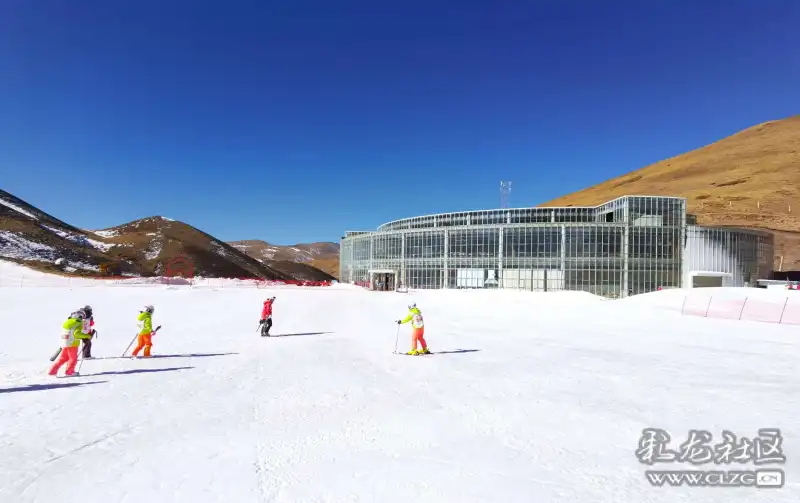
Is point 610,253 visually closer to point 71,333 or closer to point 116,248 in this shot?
point 71,333

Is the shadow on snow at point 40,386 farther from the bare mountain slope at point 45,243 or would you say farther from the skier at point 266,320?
the bare mountain slope at point 45,243

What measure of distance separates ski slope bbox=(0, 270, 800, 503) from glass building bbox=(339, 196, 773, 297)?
34.2 metres

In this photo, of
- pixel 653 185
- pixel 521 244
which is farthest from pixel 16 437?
pixel 653 185

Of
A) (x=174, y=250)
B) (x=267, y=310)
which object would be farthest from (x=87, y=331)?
(x=174, y=250)

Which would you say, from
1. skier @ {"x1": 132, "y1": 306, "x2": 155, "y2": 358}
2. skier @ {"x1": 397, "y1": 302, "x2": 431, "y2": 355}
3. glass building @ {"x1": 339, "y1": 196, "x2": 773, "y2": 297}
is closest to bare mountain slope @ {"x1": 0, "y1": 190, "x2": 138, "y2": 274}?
glass building @ {"x1": 339, "y1": 196, "x2": 773, "y2": 297}

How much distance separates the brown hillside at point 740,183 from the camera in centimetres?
9738

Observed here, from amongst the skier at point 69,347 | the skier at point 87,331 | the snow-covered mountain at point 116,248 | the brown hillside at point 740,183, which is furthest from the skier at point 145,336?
the brown hillside at point 740,183

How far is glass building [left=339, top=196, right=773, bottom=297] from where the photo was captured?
52.2 metres

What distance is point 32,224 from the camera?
320ft

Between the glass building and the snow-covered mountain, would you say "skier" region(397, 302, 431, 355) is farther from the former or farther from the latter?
the snow-covered mountain

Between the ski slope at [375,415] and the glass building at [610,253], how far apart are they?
3420cm

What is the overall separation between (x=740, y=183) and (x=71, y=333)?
515 ft

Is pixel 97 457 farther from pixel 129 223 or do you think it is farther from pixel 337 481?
pixel 129 223

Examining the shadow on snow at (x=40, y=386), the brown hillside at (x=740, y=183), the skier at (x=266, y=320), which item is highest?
the brown hillside at (x=740, y=183)
